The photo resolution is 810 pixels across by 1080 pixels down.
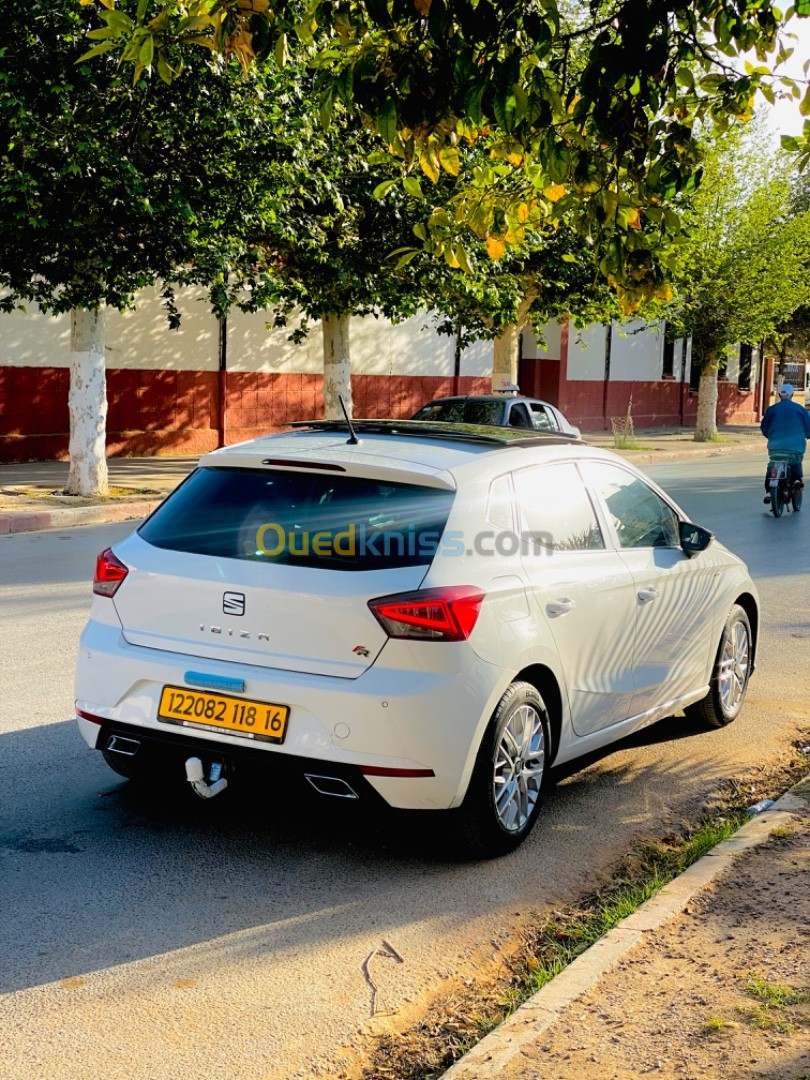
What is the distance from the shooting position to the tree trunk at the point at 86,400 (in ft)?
56.1

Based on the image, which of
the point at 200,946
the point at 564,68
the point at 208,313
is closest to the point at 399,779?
the point at 200,946

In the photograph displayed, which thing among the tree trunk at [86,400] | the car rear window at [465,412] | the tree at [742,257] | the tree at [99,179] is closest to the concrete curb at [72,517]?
the tree trunk at [86,400]

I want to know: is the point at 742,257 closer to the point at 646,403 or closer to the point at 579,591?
the point at 646,403

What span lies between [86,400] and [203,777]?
1305 cm

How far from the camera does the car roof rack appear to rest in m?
5.78

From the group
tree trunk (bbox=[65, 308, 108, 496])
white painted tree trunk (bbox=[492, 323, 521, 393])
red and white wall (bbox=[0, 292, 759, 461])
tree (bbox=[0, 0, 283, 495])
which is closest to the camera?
tree (bbox=[0, 0, 283, 495])

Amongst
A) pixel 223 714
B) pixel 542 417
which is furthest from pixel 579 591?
pixel 542 417

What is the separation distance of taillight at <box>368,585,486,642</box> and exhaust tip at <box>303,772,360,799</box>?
558mm

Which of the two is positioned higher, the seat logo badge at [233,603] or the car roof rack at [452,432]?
the car roof rack at [452,432]

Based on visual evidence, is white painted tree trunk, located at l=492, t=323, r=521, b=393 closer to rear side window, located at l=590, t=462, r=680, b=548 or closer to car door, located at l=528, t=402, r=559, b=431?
car door, located at l=528, t=402, r=559, b=431

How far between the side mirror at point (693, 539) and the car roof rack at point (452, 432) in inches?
34.9

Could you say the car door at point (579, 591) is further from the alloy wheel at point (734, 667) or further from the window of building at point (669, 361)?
the window of building at point (669, 361)

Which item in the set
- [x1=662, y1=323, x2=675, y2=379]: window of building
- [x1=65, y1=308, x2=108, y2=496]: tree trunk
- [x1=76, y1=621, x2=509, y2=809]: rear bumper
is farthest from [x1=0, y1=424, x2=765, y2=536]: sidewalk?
[x1=662, y1=323, x2=675, y2=379]: window of building

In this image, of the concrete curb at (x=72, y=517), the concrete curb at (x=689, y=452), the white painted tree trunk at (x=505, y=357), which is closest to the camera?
the concrete curb at (x=72, y=517)
